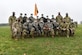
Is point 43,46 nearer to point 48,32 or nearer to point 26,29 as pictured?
point 26,29

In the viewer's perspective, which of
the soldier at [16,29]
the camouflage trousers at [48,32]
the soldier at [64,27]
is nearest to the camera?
the soldier at [16,29]

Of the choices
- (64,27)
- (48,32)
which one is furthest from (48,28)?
(64,27)

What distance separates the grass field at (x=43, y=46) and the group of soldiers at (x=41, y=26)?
129 centimetres

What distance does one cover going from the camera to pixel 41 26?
1286 inches

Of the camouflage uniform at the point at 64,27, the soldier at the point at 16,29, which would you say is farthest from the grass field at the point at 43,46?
the camouflage uniform at the point at 64,27

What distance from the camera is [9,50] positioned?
1014 inches

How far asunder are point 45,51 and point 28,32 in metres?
7.68

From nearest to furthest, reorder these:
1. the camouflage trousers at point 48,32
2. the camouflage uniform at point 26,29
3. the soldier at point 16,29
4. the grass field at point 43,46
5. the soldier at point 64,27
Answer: the grass field at point 43,46 < the soldier at point 16,29 < the camouflage uniform at point 26,29 < the camouflage trousers at point 48,32 < the soldier at point 64,27

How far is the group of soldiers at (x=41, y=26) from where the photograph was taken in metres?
31.8

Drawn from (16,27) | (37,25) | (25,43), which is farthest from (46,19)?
(25,43)

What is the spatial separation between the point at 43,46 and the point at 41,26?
238 inches

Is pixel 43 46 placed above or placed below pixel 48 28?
below

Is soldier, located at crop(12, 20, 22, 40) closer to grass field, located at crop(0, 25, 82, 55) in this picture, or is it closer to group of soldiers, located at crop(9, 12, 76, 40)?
group of soldiers, located at crop(9, 12, 76, 40)

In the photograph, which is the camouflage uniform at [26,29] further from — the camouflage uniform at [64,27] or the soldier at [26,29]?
the camouflage uniform at [64,27]
